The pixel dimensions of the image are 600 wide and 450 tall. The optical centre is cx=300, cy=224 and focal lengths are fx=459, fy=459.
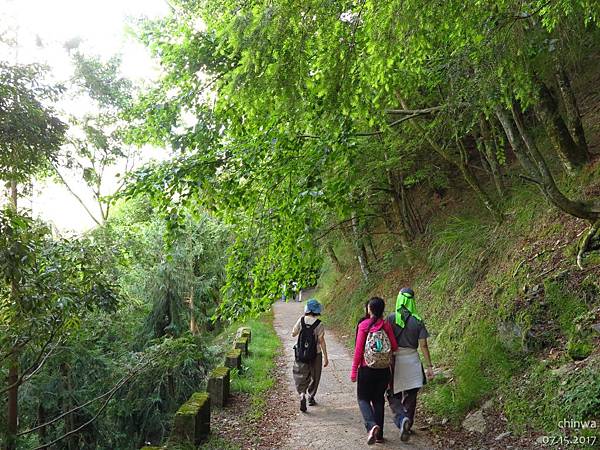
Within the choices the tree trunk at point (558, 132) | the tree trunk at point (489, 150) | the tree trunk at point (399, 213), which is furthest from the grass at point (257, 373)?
the tree trunk at point (558, 132)

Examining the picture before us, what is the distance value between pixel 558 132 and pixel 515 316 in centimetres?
391

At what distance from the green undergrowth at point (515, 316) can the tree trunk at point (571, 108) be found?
803mm

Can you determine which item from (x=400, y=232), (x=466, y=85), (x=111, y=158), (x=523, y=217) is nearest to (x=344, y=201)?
(x=466, y=85)

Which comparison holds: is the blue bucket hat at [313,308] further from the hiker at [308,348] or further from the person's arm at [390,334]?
the person's arm at [390,334]

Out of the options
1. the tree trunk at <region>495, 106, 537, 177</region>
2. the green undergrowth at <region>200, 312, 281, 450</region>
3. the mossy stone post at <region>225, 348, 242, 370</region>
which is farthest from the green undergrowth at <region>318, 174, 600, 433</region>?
the mossy stone post at <region>225, 348, 242, 370</region>

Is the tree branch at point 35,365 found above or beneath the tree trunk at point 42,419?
above

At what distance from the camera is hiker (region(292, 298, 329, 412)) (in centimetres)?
674

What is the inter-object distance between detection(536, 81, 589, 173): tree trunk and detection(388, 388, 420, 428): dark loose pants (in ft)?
18.4

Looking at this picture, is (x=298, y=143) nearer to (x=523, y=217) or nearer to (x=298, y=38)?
(x=298, y=38)

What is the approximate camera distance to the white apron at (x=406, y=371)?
5.48 metres

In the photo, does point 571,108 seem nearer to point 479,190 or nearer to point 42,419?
point 479,190

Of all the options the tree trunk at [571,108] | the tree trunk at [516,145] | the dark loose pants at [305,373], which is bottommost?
the dark loose pants at [305,373]

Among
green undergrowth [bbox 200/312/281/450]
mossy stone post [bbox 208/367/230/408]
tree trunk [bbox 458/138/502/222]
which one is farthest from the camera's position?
tree trunk [bbox 458/138/502/222]

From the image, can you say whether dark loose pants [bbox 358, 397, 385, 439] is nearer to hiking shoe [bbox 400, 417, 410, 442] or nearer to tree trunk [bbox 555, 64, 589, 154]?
hiking shoe [bbox 400, 417, 410, 442]
